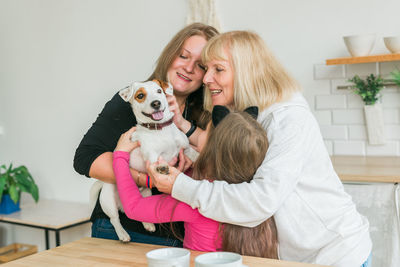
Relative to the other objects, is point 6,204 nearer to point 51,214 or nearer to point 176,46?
point 51,214

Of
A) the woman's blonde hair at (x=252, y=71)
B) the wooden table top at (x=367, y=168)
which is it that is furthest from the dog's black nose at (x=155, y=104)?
the wooden table top at (x=367, y=168)

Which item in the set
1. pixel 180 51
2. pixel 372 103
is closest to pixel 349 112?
pixel 372 103

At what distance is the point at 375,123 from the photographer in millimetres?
2803

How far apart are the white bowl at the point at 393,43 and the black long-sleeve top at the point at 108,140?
1693 millimetres

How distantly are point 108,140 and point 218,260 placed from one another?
95 centimetres

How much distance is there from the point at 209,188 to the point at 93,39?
2982mm

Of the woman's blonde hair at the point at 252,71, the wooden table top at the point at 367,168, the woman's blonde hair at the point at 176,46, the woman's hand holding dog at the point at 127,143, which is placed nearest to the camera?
the woman's blonde hair at the point at 252,71

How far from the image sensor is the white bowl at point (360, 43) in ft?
8.61

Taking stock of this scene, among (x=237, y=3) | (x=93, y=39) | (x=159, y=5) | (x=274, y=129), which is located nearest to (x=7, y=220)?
(x=93, y=39)

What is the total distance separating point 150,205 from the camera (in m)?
1.26

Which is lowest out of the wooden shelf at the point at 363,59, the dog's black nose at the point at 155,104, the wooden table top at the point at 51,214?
the wooden table top at the point at 51,214

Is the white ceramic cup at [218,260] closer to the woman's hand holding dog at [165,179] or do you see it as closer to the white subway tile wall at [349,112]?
the woman's hand holding dog at [165,179]

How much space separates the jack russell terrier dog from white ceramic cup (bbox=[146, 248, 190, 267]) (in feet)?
2.24

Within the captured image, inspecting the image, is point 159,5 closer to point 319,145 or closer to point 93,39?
point 93,39
